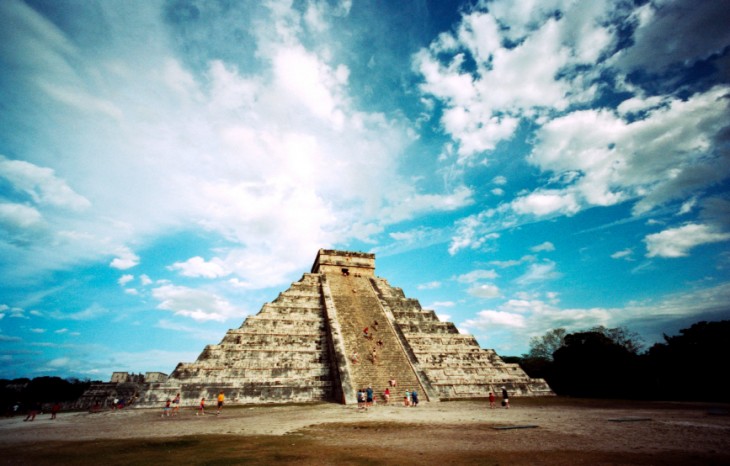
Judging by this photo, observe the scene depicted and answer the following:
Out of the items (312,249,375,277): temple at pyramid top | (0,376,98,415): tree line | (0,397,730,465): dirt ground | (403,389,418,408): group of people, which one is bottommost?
(0,397,730,465): dirt ground

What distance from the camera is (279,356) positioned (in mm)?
17328

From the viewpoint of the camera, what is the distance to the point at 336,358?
1675 cm

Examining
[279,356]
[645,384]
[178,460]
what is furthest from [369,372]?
[645,384]

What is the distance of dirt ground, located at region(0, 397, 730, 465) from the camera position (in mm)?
5449

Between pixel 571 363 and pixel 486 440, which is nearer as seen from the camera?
pixel 486 440

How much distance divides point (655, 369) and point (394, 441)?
19887 millimetres

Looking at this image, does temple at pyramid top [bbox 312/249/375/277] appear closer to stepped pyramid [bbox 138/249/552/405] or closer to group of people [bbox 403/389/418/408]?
stepped pyramid [bbox 138/249/552/405]

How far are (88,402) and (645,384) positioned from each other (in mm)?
32155

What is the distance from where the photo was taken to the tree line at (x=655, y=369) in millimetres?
16688

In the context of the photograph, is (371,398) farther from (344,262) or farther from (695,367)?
(695,367)

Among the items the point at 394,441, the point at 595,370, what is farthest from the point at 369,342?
the point at 595,370

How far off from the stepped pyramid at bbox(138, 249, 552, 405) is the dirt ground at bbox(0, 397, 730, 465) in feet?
15.3

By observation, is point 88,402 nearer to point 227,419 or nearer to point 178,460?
point 227,419

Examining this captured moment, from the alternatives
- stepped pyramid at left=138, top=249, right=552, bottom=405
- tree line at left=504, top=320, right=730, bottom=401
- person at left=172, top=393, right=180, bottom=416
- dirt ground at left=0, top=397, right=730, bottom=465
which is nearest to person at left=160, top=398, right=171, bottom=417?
person at left=172, top=393, right=180, bottom=416
